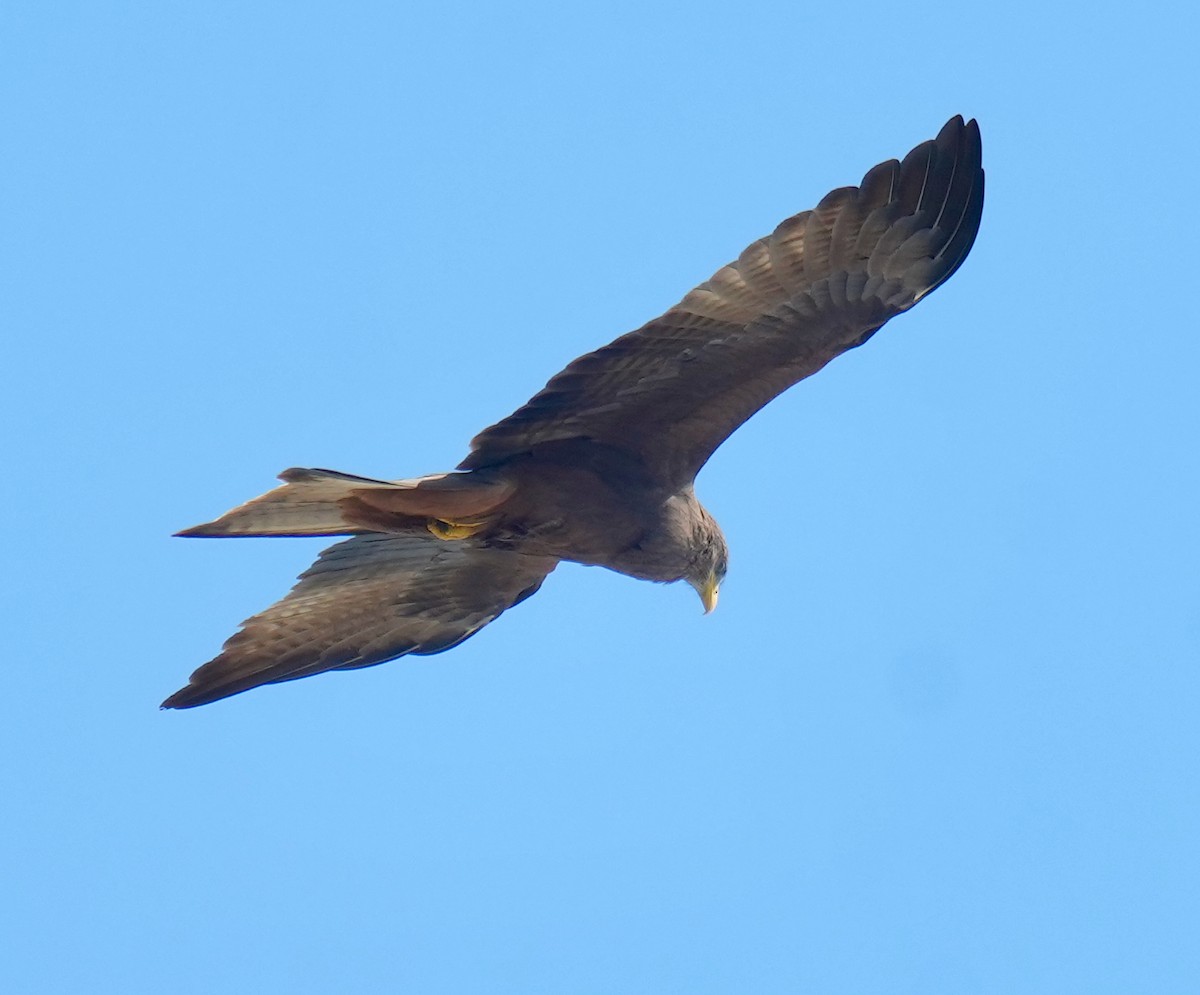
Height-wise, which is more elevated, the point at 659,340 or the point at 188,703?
the point at 659,340

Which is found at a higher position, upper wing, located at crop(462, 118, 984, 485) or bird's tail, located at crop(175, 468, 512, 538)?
upper wing, located at crop(462, 118, 984, 485)

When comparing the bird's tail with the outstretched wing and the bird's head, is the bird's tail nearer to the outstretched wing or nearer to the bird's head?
the outstretched wing

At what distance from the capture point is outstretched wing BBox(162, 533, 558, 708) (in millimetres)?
8578

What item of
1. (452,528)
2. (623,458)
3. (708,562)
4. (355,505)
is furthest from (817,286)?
(355,505)

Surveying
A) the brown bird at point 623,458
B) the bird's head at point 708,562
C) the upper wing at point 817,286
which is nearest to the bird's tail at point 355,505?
the brown bird at point 623,458

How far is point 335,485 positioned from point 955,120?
276cm

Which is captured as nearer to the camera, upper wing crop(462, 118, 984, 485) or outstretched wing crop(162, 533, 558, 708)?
upper wing crop(462, 118, 984, 485)

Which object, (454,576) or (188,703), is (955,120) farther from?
(188,703)

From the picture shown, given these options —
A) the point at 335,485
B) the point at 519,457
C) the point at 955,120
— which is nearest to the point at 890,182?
the point at 955,120

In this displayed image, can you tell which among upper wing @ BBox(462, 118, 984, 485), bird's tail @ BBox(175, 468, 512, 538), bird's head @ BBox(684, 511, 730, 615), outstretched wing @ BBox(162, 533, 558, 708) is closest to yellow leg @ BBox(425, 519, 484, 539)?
bird's tail @ BBox(175, 468, 512, 538)

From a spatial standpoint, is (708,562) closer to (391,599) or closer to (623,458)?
(623,458)

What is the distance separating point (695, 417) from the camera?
7648 millimetres

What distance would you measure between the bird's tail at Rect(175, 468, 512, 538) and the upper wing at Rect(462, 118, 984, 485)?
0.60m

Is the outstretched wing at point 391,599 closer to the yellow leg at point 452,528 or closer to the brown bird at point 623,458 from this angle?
the brown bird at point 623,458
